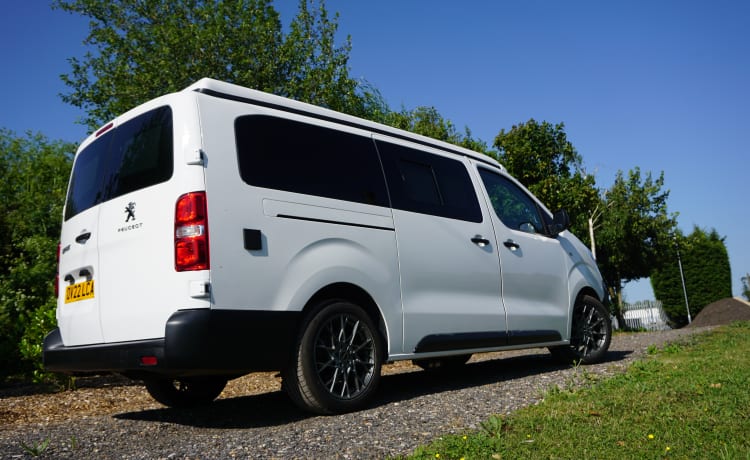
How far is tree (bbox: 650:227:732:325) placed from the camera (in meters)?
42.8

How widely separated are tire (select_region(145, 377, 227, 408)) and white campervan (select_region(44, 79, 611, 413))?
15 mm

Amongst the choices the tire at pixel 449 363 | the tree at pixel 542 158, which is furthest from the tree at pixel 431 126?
the tire at pixel 449 363

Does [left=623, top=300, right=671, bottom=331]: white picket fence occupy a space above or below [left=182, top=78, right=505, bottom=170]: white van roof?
below

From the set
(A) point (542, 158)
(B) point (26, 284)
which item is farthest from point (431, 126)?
(B) point (26, 284)

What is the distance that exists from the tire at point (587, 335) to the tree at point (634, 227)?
80.2ft

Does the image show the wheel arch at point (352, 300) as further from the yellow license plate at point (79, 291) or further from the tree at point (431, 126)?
the tree at point (431, 126)

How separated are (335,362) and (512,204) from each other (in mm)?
3033

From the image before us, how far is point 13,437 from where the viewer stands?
4.42m

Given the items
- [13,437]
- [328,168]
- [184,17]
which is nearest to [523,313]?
[328,168]

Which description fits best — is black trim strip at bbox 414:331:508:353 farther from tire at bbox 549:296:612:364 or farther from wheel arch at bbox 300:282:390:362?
A: tire at bbox 549:296:612:364

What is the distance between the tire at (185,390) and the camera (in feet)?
17.8

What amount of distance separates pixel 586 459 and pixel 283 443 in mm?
1685

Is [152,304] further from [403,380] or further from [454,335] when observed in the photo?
[403,380]

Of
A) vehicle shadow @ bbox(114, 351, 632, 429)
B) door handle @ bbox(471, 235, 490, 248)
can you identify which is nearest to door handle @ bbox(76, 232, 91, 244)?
vehicle shadow @ bbox(114, 351, 632, 429)
